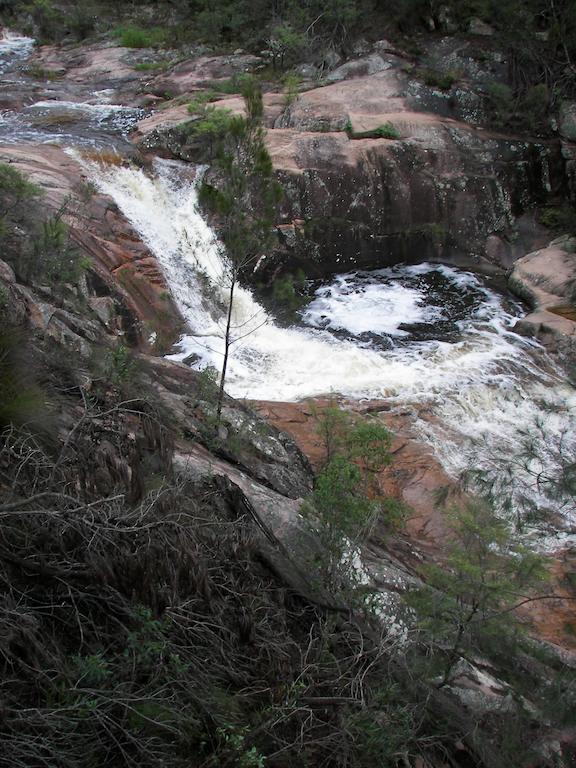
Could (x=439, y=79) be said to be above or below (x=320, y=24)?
below

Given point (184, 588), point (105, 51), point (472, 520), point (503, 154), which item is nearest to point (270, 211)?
point (472, 520)

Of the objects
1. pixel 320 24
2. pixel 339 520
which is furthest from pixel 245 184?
pixel 320 24

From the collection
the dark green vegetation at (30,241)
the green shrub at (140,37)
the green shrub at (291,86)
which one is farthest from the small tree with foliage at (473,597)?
the green shrub at (140,37)

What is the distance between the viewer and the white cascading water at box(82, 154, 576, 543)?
357 inches

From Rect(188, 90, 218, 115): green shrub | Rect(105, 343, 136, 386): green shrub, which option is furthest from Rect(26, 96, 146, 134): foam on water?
Rect(105, 343, 136, 386): green shrub

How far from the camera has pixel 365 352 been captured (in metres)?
10.7

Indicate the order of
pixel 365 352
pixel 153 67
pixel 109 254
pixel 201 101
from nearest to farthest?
1. pixel 109 254
2. pixel 365 352
3. pixel 201 101
4. pixel 153 67

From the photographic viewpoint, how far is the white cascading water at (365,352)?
907 cm

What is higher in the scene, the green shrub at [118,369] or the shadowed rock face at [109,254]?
the green shrub at [118,369]

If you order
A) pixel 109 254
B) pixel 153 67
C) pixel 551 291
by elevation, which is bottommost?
pixel 551 291

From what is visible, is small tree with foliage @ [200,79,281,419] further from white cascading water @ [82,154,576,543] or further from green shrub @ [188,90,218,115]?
green shrub @ [188,90,218,115]

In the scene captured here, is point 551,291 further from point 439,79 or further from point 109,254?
point 109,254

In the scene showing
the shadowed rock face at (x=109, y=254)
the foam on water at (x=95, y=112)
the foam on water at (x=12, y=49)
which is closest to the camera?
the shadowed rock face at (x=109, y=254)

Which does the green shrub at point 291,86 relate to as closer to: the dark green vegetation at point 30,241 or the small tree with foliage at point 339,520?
the dark green vegetation at point 30,241
